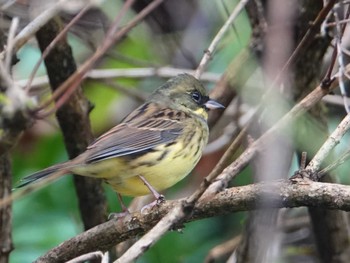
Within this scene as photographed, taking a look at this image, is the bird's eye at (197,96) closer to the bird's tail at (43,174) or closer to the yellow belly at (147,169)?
the yellow belly at (147,169)

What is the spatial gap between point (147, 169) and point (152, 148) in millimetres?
148

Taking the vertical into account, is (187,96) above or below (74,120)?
above

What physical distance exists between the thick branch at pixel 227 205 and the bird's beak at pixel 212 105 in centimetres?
110

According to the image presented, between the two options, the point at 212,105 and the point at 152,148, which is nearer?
the point at 152,148

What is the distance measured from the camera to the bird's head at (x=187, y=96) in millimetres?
4203

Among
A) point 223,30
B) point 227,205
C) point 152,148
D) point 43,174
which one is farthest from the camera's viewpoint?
point 152,148

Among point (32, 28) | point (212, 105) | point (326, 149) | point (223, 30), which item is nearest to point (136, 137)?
point (212, 105)

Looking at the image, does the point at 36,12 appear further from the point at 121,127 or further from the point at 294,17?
the point at 294,17

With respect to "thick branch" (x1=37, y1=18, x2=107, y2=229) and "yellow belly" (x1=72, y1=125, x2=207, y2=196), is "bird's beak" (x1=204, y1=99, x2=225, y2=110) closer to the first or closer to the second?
"yellow belly" (x1=72, y1=125, x2=207, y2=196)

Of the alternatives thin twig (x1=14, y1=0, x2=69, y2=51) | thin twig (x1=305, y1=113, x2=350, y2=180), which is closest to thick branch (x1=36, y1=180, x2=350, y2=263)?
thin twig (x1=305, y1=113, x2=350, y2=180)

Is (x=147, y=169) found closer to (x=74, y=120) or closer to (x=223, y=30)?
(x=74, y=120)

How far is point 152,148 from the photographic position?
3787mm

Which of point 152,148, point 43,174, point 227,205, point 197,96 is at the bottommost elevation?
point 227,205

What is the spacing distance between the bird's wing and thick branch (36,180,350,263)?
1.37ft
